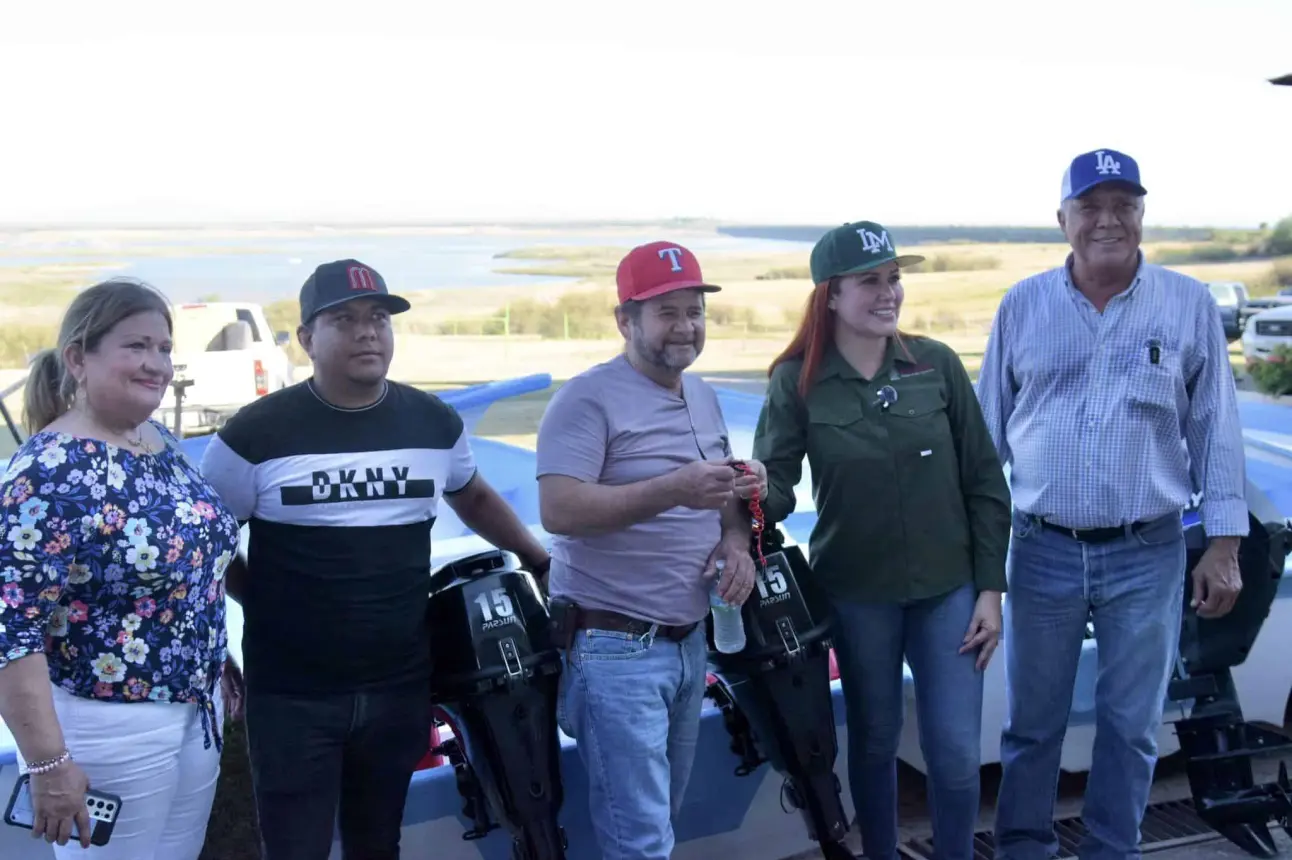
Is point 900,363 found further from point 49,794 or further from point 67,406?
point 49,794

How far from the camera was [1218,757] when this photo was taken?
3230 mm

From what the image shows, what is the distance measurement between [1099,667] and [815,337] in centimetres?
104

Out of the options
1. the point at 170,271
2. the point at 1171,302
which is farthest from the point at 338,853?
the point at 170,271

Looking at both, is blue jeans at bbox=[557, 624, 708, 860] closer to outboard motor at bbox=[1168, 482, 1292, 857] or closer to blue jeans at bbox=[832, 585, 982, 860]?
blue jeans at bbox=[832, 585, 982, 860]

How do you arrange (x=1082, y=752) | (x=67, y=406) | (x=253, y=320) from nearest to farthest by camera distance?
1. (x=67, y=406)
2. (x=1082, y=752)
3. (x=253, y=320)

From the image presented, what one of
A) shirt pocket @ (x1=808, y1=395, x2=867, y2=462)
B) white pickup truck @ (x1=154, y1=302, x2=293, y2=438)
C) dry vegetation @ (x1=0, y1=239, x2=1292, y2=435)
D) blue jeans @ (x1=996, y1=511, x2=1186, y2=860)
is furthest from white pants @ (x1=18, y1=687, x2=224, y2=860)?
dry vegetation @ (x1=0, y1=239, x2=1292, y2=435)

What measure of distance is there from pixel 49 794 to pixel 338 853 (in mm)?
900

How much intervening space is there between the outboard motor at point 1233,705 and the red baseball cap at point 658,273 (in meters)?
1.85

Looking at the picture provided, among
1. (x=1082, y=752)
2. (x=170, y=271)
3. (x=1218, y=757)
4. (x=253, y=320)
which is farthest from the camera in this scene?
(x=170, y=271)

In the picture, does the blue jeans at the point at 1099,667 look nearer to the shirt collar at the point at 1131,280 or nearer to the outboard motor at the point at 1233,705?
the shirt collar at the point at 1131,280

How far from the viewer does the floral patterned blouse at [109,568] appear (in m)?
1.74

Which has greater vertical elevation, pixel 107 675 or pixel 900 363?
pixel 900 363

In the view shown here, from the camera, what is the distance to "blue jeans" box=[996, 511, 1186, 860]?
102 inches

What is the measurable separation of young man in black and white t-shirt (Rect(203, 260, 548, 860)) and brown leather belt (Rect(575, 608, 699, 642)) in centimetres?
34
